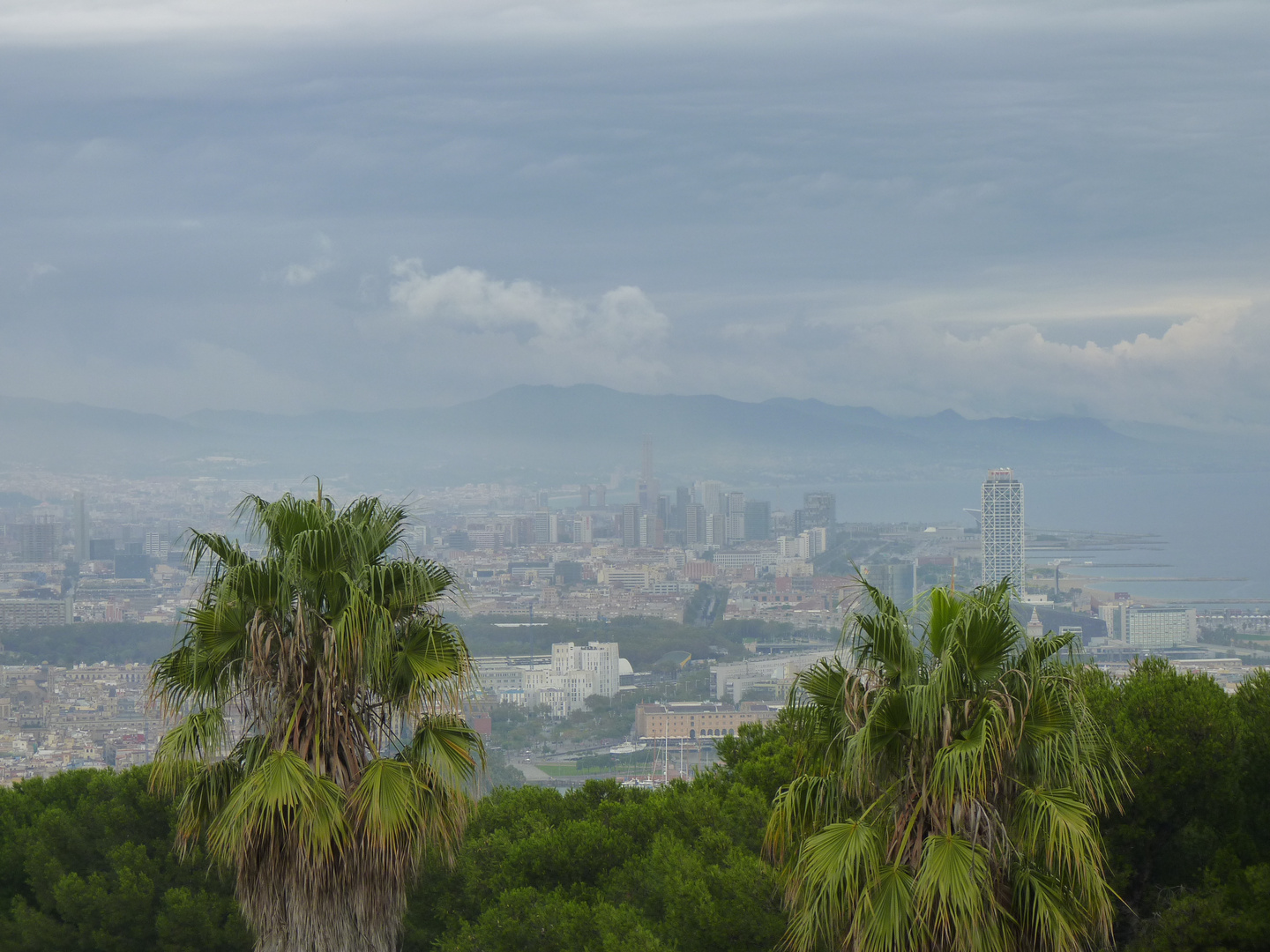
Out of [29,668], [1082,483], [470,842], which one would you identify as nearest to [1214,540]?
[1082,483]

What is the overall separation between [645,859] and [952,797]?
613cm

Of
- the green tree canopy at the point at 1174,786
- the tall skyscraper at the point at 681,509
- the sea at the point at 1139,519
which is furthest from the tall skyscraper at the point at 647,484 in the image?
the green tree canopy at the point at 1174,786

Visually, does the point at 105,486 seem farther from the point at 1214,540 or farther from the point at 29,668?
the point at 1214,540

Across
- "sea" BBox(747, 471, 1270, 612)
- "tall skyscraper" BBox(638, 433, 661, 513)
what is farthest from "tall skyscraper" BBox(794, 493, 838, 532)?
"tall skyscraper" BBox(638, 433, 661, 513)

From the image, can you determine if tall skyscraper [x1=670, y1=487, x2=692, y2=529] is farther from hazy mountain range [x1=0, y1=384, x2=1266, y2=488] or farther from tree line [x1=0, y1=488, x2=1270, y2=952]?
tree line [x1=0, y1=488, x2=1270, y2=952]

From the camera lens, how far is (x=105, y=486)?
141625 mm

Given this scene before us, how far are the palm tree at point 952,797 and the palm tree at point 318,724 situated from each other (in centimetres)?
249

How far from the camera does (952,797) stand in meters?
7.02

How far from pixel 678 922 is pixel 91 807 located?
8.00 metres

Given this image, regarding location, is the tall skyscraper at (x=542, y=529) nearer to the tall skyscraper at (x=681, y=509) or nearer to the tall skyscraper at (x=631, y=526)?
the tall skyscraper at (x=631, y=526)

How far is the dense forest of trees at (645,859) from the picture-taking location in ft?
35.4

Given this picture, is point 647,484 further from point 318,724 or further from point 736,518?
point 318,724

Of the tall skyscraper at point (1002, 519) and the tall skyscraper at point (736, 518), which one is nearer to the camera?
the tall skyscraper at point (1002, 519)

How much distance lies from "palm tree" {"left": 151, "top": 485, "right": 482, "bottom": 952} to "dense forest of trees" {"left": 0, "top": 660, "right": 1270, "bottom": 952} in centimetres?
248
